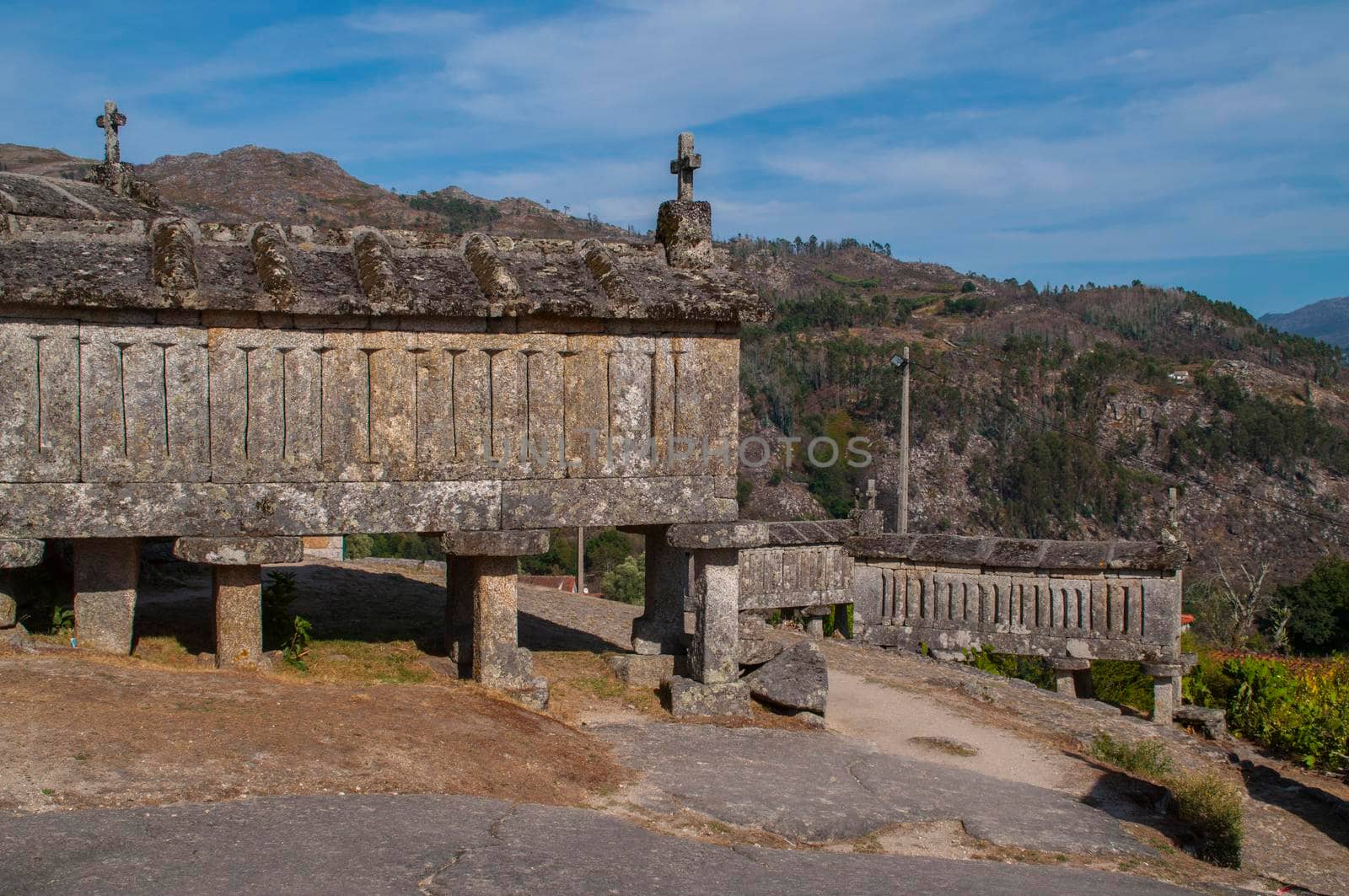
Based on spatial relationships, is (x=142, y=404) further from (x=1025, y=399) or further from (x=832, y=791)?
(x=1025, y=399)

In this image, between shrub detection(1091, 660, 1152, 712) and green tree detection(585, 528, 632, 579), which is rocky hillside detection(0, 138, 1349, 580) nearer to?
green tree detection(585, 528, 632, 579)

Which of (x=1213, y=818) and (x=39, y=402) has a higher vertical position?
(x=39, y=402)

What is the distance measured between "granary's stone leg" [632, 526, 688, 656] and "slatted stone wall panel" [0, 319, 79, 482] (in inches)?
219

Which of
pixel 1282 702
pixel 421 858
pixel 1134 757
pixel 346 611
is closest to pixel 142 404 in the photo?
pixel 421 858

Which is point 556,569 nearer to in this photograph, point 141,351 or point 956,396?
point 141,351

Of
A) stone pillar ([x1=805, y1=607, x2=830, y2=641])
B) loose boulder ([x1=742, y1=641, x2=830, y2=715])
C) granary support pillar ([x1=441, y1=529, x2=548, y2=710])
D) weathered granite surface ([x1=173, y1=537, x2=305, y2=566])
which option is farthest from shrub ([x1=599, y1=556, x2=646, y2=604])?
weathered granite surface ([x1=173, y1=537, x2=305, y2=566])

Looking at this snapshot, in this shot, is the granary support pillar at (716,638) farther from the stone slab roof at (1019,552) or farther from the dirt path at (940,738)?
the stone slab roof at (1019,552)

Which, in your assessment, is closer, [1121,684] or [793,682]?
[793,682]

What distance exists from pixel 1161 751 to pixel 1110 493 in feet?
195

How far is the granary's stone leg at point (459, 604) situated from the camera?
11.9m

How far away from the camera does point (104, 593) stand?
10.1m

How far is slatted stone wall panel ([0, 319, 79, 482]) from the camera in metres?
9.30

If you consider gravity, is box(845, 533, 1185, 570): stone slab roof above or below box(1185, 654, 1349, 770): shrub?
above

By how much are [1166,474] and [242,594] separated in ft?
243
